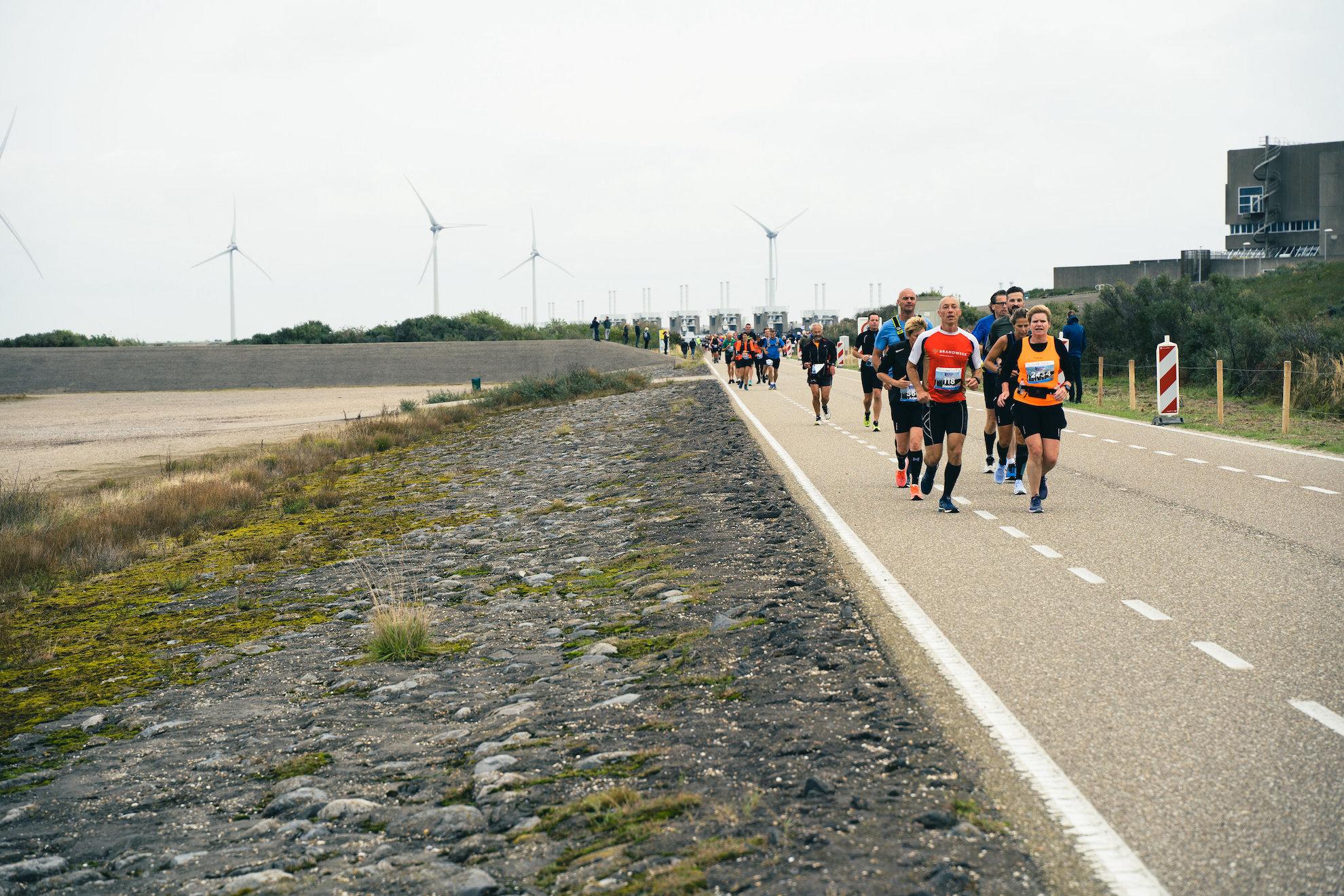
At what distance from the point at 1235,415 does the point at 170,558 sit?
21271 millimetres

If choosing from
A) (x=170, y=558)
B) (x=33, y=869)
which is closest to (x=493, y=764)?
(x=33, y=869)

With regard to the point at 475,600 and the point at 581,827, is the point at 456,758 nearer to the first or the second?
the point at 581,827

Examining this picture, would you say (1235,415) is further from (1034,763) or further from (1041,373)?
(1034,763)

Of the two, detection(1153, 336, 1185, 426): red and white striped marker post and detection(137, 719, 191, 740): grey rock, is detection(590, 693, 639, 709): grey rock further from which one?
detection(1153, 336, 1185, 426): red and white striped marker post

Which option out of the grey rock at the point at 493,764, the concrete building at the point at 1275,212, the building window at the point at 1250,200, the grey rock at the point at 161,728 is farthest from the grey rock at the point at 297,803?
the building window at the point at 1250,200

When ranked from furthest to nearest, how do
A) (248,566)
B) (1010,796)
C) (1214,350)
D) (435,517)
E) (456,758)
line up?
(1214,350)
(435,517)
(248,566)
(456,758)
(1010,796)

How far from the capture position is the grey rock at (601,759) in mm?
6129

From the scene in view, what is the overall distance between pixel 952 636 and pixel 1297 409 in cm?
2282

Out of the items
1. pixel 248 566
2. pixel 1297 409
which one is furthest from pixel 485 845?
pixel 1297 409

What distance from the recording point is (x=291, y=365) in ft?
267

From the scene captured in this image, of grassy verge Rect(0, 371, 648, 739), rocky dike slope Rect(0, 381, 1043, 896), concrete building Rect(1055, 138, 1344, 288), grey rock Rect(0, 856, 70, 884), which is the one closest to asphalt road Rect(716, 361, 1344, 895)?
rocky dike slope Rect(0, 381, 1043, 896)

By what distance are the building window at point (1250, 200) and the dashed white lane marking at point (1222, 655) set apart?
11171 centimetres

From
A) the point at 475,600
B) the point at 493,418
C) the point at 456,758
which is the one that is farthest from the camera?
the point at 493,418

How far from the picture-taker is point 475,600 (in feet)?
38.1
